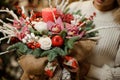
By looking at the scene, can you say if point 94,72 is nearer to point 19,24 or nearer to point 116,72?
point 116,72

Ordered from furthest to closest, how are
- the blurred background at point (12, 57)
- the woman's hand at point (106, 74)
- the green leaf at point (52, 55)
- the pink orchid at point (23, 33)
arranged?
1. the blurred background at point (12, 57)
2. the woman's hand at point (106, 74)
3. the pink orchid at point (23, 33)
4. the green leaf at point (52, 55)

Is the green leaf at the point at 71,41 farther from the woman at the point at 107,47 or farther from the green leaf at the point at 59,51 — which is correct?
the woman at the point at 107,47

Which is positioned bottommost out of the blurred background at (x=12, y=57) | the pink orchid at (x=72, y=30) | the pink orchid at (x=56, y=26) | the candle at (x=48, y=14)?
the blurred background at (x=12, y=57)

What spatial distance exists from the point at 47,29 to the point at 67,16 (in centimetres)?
15

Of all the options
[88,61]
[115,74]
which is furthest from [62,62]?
[115,74]

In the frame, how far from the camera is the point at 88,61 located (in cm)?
125

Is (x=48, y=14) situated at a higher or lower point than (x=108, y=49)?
higher

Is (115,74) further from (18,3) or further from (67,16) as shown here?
(18,3)

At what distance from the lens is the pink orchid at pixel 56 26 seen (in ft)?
3.59

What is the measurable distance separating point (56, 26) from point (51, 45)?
84mm

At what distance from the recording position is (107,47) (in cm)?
131

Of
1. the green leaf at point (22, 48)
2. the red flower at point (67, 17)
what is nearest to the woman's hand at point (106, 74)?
the red flower at point (67, 17)

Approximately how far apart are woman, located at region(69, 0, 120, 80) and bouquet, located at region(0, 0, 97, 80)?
0.15 meters

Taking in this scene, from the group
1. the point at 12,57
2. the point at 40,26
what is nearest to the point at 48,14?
the point at 40,26
